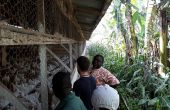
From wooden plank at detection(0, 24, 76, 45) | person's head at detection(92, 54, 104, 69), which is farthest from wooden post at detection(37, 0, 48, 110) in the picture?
person's head at detection(92, 54, 104, 69)

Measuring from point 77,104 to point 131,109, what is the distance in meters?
5.43

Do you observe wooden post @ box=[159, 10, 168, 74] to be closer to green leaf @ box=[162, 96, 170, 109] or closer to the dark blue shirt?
green leaf @ box=[162, 96, 170, 109]

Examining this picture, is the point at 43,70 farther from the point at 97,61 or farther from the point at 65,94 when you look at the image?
the point at 97,61

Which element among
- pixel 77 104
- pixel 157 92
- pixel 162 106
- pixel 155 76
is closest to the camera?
pixel 77 104

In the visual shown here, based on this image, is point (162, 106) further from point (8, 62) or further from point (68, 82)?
point (68, 82)

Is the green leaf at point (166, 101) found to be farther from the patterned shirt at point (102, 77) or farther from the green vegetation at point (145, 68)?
the patterned shirt at point (102, 77)

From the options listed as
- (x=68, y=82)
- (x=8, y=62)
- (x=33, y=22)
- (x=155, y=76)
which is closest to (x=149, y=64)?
(x=155, y=76)

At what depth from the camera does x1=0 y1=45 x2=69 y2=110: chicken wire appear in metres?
4.09

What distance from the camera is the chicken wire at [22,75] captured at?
4.09 metres

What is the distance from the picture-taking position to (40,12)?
3857 millimetres

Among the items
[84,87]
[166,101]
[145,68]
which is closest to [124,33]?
[145,68]

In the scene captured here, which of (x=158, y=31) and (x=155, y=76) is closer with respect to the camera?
(x=155, y=76)

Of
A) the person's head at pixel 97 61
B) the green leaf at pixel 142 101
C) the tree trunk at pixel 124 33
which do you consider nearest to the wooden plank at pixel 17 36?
the person's head at pixel 97 61

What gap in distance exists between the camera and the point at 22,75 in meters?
5.38
